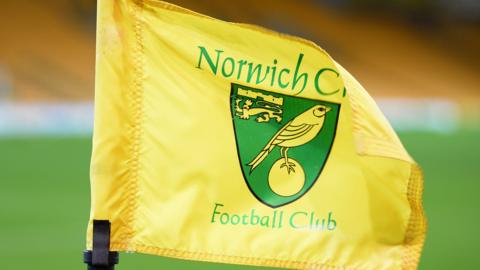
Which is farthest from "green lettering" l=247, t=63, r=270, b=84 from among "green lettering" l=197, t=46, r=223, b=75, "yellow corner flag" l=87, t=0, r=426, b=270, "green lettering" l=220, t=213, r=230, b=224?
"green lettering" l=220, t=213, r=230, b=224

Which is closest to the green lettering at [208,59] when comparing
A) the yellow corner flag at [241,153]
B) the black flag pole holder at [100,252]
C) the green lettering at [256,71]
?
the yellow corner flag at [241,153]

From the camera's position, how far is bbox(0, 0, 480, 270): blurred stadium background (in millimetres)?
10695

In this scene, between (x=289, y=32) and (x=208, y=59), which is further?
(x=289, y=32)

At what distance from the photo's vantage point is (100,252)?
3977 millimetres

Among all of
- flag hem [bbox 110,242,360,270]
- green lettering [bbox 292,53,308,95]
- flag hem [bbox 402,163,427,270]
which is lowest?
flag hem [bbox 110,242,360,270]

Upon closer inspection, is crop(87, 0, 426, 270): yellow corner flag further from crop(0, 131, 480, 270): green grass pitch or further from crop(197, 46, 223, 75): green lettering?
crop(0, 131, 480, 270): green grass pitch

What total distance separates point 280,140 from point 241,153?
0.15 m

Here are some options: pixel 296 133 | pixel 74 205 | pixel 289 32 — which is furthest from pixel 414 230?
pixel 289 32

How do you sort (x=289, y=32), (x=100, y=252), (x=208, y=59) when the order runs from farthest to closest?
1. (x=289, y=32)
2. (x=208, y=59)
3. (x=100, y=252)

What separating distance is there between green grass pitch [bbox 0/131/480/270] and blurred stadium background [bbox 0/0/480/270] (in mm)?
19

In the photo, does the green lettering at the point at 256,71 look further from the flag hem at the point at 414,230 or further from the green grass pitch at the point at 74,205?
the green grass pitch at the point at 74,205

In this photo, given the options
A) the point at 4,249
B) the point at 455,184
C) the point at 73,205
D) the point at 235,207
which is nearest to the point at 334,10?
the point at 455,184

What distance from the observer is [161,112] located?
13.6 feet

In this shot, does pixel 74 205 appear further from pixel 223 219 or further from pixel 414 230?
pixel 414 230
